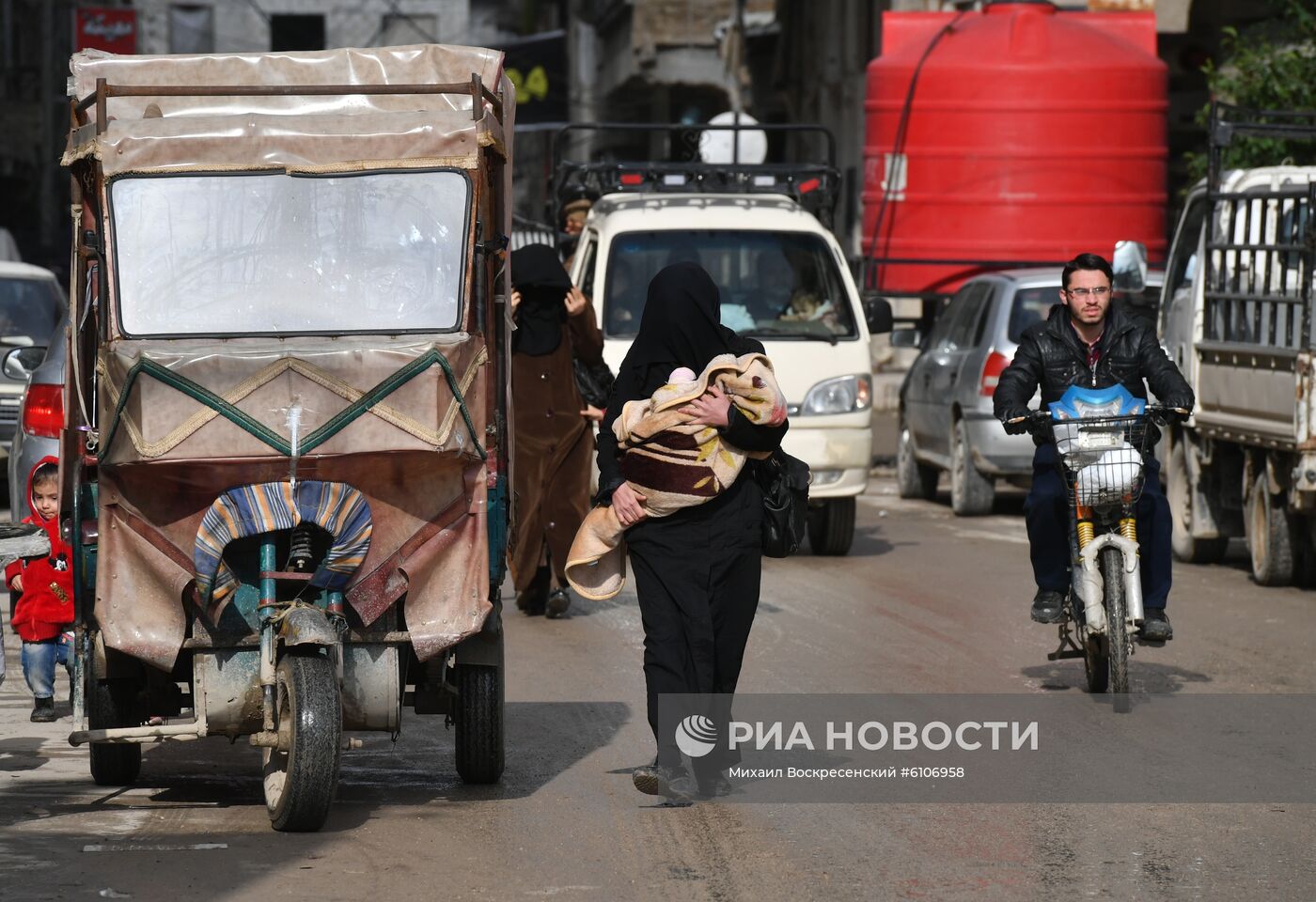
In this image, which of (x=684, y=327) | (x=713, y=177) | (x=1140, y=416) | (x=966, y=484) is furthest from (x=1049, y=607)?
(x=713, y=177)

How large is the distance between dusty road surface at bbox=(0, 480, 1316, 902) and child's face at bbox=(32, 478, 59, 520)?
2.51 feet

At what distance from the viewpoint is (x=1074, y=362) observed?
28.8 ft

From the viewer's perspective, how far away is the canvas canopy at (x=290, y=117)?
6762 mm

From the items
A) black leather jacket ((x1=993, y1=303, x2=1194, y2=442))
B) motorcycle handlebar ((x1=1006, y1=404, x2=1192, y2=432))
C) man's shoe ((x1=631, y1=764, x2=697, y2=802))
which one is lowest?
man's shoe ((x1=631, y1=764, x2=697, y2=802))

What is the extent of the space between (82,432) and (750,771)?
2454 millimetres

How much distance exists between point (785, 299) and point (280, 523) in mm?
7917

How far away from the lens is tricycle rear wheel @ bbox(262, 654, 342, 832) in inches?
241

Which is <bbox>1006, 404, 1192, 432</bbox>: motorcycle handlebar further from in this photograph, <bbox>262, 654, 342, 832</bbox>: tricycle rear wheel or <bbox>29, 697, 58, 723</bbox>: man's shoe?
<bbox>29, 697, 58, 723</bbox>: man's shoe

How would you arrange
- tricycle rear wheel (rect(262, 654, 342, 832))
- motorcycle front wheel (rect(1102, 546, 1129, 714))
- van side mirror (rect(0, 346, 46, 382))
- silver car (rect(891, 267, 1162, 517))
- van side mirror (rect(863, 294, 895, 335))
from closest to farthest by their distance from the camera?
tricycle rear wheel (rect(262, 654, 342, 832))
motorcycle front wheel (rect(1102, 546, 1129, 714))
van side mirror (rect(0, 346, 46, 382))
van side mirror (rect(863, 294, 895, 335))
silver car (rect(891, 267, 1162, 517))

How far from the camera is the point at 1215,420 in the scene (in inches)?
510

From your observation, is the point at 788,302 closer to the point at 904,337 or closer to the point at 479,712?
the point at 904,337

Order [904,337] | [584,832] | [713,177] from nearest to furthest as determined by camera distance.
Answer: [584,832], [713,177], [904,337]

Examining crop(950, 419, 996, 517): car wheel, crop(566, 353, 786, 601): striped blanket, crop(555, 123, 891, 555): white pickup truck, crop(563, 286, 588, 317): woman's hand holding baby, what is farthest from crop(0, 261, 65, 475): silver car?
crop(566, 353, 786, 601): striped blanket

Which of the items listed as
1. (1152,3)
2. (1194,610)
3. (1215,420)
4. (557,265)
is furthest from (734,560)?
(1152,3)
